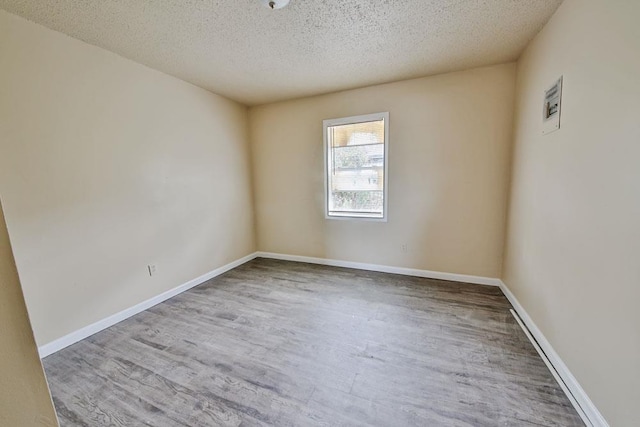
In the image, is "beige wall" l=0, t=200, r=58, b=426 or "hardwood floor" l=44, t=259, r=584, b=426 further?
"hardwood floor" l=44, t=259, r=584, b=426

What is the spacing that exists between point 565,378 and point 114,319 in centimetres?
364

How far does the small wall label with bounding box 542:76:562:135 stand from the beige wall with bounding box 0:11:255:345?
359 cm

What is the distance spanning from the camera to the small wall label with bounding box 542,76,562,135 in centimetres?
182

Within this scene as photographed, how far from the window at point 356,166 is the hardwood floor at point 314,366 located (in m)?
1.33

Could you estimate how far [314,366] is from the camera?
1.83m

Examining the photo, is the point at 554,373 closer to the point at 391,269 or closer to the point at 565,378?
the point at 565,378

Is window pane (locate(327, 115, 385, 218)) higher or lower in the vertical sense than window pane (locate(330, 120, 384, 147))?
lower

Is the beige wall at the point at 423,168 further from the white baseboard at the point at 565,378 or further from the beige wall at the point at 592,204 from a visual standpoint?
the white baseboard at the point at 565,378

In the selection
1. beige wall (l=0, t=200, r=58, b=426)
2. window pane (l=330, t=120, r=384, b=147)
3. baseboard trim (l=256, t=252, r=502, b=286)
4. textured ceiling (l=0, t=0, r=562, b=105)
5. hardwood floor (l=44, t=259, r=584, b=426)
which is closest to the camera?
beige wall (l=0, t=200, r=58, b=426)

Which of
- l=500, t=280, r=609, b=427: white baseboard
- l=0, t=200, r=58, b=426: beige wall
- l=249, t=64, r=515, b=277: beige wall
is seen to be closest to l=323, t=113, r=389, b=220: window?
l=249, t=64, r=515, b=277: beige wall

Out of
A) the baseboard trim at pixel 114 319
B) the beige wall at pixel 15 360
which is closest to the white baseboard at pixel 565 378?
the beige wall at pixel 15 360

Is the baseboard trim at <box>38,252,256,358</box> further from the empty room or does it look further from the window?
the window

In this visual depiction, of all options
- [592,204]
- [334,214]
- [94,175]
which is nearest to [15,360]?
[94,175]

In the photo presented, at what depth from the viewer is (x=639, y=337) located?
1.11 m
